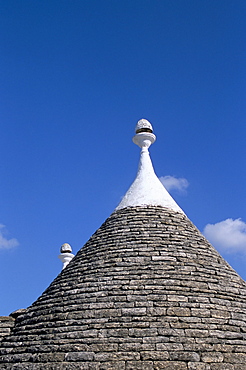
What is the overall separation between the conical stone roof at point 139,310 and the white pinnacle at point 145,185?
0.55 meters

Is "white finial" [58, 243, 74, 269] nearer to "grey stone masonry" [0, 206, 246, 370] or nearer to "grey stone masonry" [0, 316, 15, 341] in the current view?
"grey stone masonry" [0, 206, 246, 370]

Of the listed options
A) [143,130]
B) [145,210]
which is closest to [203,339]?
[145,210]

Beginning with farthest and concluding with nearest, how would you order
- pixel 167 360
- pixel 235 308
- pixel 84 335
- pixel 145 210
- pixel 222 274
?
pixel 145 210 < pixel 222 274 < pixel 235 308 < pixel 84 335 < pixel 167 360

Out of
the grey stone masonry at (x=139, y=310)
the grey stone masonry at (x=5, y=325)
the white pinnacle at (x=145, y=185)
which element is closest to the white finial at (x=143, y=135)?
the white pinnacle at (x=145, y=185)

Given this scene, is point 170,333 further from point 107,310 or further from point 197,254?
point 197,254

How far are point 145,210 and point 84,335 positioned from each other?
9.95 ft

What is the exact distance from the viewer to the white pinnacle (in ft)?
30.6

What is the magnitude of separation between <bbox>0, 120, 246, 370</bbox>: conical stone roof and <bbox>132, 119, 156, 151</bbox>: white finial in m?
2.14

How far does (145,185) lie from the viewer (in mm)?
9711

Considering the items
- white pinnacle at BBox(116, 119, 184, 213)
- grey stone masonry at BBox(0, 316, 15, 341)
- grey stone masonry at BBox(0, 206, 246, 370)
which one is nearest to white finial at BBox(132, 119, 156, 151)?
white pinnacle at BBox(116, 119, 184, 213)

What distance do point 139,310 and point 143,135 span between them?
14.9 feet

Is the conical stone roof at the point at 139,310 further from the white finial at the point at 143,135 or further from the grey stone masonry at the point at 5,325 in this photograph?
the white finial at the point at 143,135

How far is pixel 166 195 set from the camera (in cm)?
958

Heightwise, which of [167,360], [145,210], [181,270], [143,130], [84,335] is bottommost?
[167,360]
